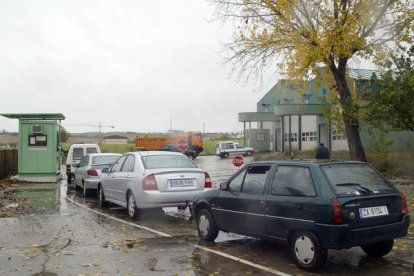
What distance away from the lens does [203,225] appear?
8.37 m

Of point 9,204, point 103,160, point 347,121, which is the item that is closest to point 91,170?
point 103,160

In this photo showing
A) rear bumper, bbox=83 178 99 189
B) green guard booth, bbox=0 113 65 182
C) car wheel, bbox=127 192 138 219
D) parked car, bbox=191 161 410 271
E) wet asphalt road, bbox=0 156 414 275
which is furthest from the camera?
green guard booth, bbox=0 113 65 182

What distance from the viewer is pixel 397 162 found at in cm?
2234

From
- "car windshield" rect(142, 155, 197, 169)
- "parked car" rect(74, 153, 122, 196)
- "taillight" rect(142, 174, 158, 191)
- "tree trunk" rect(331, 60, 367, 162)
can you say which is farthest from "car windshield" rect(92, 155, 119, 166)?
"tree trunk" rect(331, 60, 367, 162)

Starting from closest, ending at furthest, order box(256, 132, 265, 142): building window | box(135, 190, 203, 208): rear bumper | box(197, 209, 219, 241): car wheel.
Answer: box(197, 209, 219, 241): car wheel
box(135, 190, 203, 208): rear bumper
box(256, 132, 265, 142): building window

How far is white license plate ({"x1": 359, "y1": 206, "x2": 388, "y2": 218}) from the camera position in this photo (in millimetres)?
6136

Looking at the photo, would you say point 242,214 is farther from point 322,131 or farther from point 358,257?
point 322,131

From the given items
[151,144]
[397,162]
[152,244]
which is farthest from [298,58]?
[151,144]

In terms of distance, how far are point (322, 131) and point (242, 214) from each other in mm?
37381

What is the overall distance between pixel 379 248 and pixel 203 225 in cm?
297

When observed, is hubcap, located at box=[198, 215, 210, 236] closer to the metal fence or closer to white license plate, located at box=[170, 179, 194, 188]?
white license plate, located at box=[170, 179, 194, 188]

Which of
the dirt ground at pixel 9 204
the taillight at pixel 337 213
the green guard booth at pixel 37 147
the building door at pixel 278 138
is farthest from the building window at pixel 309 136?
the taillight at pixel 337 213

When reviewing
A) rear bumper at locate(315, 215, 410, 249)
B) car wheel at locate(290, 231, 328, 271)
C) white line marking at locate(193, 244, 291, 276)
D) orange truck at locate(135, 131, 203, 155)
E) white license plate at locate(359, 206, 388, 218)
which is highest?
orange truck at locate(135, 131, 203, 155)

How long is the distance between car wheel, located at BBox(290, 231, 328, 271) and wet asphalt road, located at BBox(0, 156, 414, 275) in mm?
149
